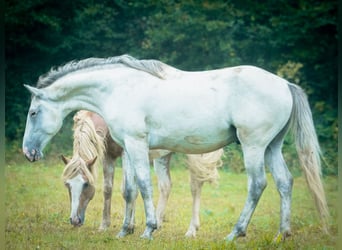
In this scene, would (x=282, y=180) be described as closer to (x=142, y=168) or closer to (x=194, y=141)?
(x=194, y=141)

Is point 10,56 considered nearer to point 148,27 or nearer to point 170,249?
point 148,27

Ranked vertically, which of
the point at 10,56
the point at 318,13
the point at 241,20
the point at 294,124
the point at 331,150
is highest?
the point at 294,124

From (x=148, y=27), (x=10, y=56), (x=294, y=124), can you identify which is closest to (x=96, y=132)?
(x=294, y=124)

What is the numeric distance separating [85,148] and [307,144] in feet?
7.00

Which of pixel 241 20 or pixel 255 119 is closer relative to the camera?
pixel 255 119

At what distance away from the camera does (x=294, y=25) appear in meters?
9.58

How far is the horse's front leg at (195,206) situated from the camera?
18.2ft

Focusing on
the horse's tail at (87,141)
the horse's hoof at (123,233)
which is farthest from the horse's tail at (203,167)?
the horse's hoof at (123,233)

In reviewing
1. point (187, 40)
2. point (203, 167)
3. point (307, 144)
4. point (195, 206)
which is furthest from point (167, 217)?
point (187, 40)

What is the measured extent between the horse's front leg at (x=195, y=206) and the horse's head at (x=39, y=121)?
5.48 ft

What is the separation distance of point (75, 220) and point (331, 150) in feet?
19.0

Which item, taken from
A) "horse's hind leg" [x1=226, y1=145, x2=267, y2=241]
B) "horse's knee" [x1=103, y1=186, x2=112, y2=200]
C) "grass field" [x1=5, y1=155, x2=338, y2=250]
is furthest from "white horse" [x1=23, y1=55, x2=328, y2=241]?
"horse's knee" [x1=103, y1=186, x2=112, y2=200]

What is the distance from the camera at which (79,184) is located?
519 centimetres

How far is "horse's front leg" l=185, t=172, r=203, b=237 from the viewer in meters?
5.54
